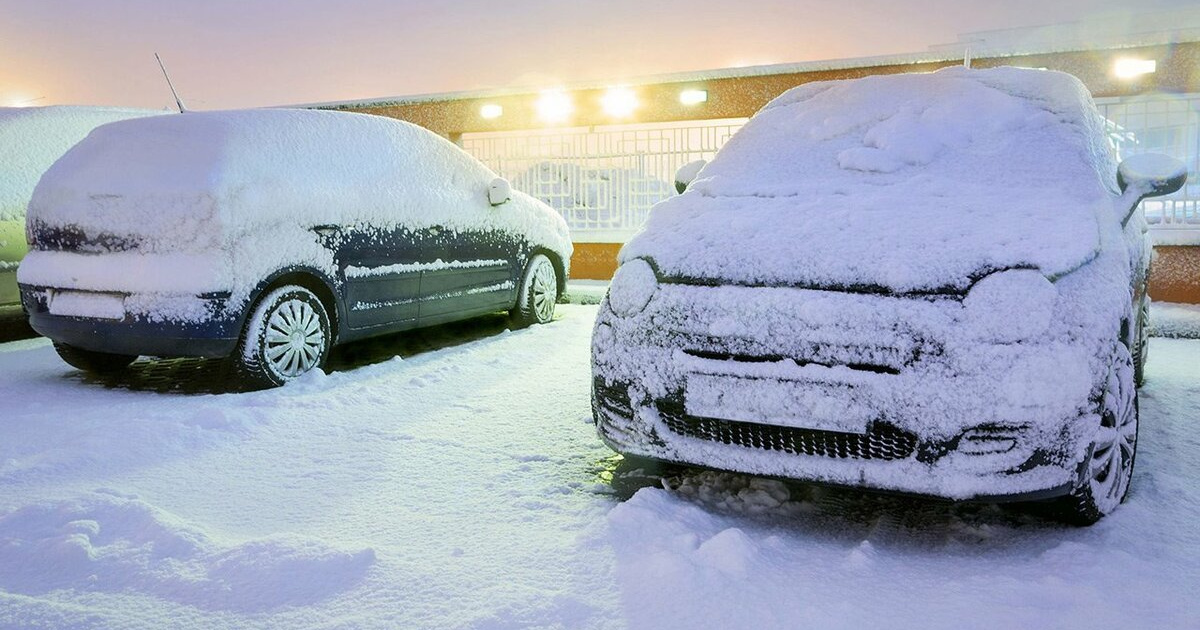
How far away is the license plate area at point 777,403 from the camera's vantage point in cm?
254

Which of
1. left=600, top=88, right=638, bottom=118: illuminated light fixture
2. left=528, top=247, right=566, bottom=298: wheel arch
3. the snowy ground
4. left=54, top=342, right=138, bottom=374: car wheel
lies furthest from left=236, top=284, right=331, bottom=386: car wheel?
left=600, top=88, right=638, bottom=118: illuminated light fixture

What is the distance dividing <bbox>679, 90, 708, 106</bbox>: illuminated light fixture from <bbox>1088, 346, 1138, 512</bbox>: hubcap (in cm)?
1079

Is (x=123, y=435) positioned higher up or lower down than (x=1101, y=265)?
lower down

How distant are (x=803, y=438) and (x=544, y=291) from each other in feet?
16.0

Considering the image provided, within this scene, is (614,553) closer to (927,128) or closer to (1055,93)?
(927,128)

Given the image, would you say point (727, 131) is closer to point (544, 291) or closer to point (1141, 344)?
point (544, 291)

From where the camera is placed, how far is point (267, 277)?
4762mm

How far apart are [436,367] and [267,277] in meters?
1.19

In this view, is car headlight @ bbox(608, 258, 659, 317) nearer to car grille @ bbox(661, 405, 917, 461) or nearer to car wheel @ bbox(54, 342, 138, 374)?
car grille @ bbox(661, 405, 917, 461)

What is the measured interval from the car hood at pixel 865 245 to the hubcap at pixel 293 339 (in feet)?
8.20

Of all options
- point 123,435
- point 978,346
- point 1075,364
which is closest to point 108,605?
point 123,435

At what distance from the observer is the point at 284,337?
4.93 m

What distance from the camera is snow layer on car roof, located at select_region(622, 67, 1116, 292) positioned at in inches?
106

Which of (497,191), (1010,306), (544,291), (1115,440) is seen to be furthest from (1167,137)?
(1010,306)
